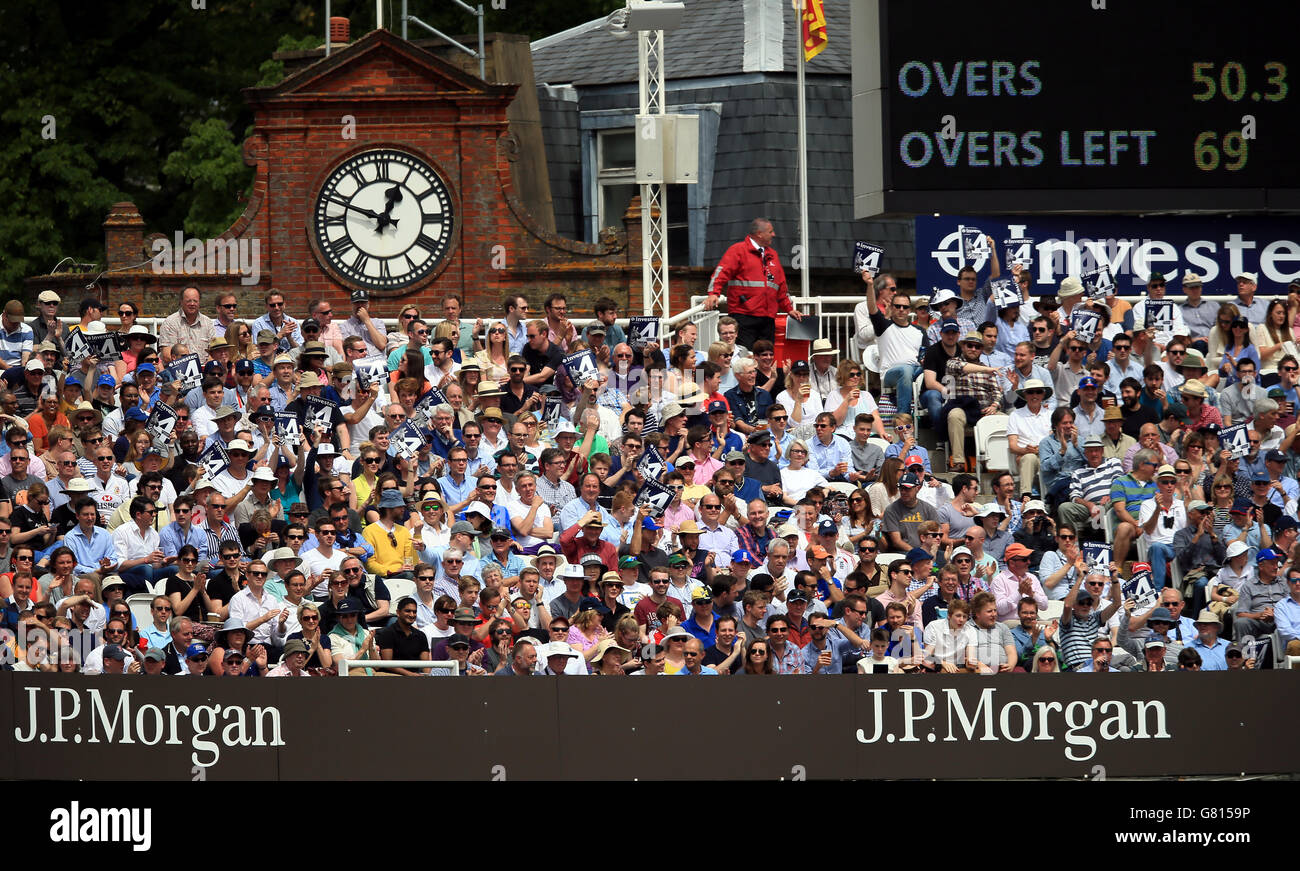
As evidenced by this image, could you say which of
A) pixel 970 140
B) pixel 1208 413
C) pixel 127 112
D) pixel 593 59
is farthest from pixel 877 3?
pixel 127 112

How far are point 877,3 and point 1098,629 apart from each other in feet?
18.4

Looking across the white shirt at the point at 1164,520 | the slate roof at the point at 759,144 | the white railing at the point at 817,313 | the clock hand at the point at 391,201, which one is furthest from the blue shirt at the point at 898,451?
the slate roof at the point at 759,144

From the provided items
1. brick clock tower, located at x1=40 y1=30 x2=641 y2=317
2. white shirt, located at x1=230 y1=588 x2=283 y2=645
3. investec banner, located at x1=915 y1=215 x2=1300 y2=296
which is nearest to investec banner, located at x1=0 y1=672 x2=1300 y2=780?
white shirt, located at x1=230 y1=588 x2=283 y2=645

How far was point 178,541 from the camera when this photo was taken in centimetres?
1777

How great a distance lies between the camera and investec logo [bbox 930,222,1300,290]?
21.5 m

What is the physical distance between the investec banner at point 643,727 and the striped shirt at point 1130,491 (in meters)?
2.24

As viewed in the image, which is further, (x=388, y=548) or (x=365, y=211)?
(x=365, y=211)

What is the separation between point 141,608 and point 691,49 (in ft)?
45.2

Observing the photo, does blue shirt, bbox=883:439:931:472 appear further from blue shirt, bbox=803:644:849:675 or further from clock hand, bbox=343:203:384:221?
clock hand, bbox=343:203:384:221

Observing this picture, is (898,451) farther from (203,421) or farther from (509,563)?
(203,421)

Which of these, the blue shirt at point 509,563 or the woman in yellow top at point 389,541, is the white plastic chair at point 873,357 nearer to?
the blue shirt at point 509,563

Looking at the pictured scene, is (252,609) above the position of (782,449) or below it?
below

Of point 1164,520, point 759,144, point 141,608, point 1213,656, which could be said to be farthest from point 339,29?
point 1213,656

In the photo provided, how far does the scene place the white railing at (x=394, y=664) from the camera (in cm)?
1664
